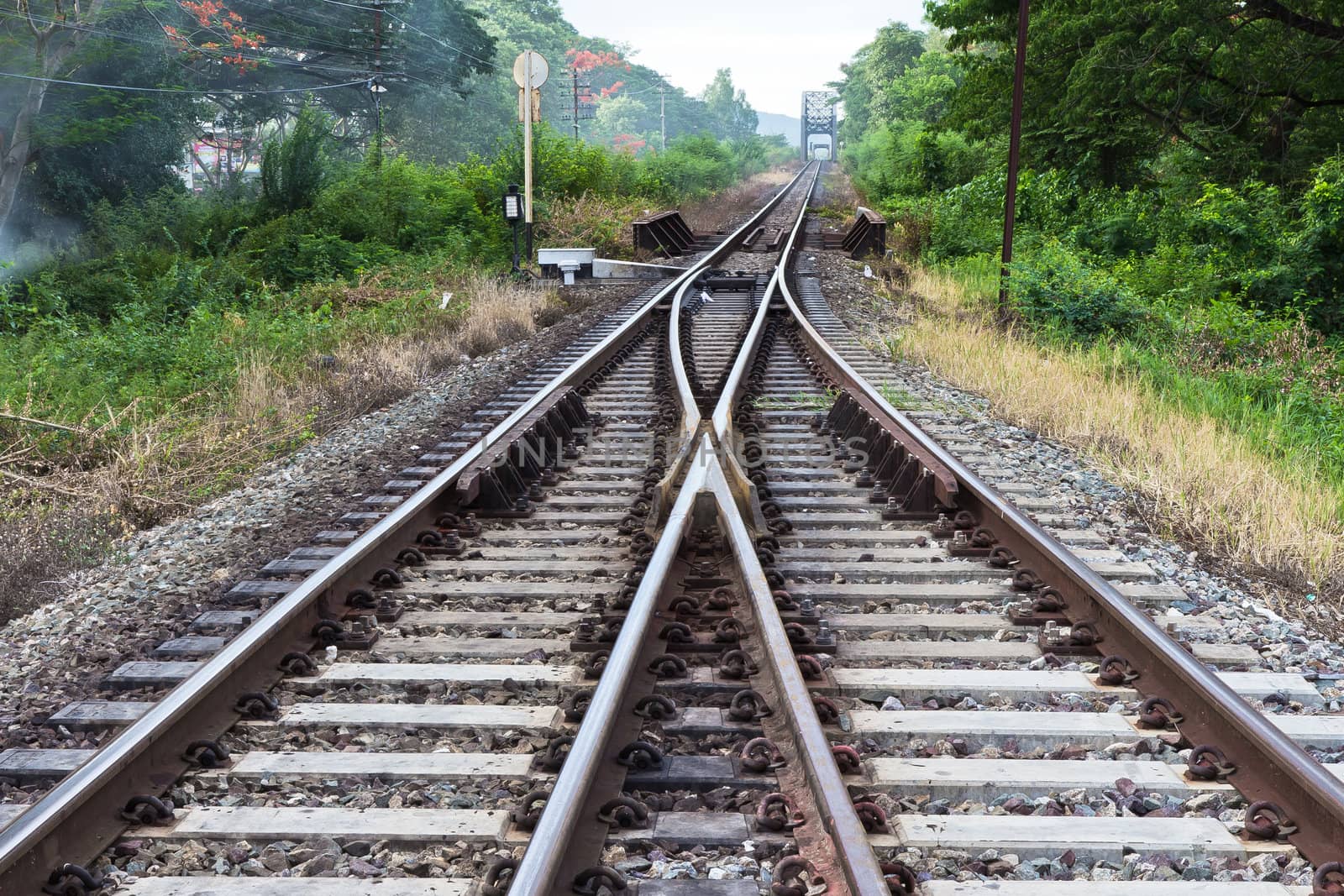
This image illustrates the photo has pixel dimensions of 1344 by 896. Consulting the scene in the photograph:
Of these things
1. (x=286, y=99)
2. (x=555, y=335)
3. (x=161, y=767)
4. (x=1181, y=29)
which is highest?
(x=286, y=99)

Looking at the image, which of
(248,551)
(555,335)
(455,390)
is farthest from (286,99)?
(248,551)

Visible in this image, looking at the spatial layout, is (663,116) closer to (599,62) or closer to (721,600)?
(599,62)

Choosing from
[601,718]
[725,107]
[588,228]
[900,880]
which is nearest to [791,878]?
[900,880]

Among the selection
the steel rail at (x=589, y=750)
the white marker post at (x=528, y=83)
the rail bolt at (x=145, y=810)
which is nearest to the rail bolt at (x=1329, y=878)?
the steel rail at (x=589, y=750)

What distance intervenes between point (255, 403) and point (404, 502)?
127 inches

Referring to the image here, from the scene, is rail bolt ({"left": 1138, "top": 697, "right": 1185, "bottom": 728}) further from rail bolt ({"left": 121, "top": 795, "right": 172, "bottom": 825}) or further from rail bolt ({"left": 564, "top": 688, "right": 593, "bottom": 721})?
rail bolt ({"left": 121, "top": 795, "right": 172, "bottom": 825})

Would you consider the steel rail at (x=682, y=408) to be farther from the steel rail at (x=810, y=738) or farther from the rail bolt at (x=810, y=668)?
the rail bolt at (x=810, y=668)

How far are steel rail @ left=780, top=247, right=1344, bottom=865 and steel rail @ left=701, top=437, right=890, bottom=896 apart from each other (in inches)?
41.5

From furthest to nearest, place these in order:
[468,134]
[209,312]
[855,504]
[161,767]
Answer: [468,134] → [209,312] → [855,504] → [161,767]

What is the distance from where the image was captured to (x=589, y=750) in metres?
2.75

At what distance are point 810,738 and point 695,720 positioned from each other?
47cm

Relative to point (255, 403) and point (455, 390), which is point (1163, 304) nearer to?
point (455, 390)

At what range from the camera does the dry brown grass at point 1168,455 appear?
492 centimetres

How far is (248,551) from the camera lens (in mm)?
5094
